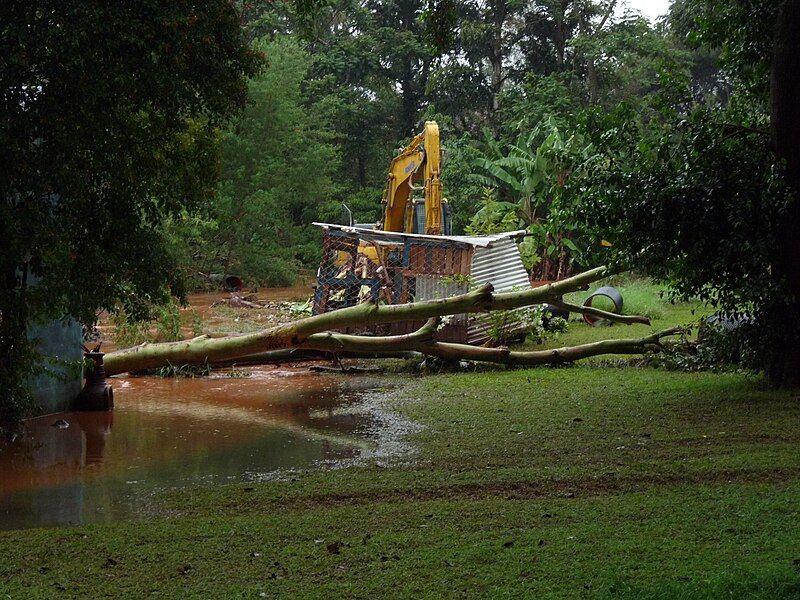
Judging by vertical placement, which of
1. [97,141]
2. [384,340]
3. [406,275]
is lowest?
[384,340]

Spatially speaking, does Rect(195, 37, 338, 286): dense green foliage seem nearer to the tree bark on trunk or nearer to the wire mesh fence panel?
the wire mesh fence panel

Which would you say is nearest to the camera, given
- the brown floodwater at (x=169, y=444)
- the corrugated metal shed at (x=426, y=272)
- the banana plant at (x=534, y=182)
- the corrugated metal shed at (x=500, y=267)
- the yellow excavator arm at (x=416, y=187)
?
the brown floodwater at (x=169, y=444)

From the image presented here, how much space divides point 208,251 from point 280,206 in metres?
2.59

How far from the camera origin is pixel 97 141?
26.3 ft

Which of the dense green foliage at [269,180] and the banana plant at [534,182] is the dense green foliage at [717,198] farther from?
the dense green foliage at [269,180]

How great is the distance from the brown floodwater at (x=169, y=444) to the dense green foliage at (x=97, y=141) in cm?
91

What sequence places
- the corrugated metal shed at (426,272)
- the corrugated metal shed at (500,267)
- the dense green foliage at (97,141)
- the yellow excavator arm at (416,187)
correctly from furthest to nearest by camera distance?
the yellow excavator arm at (416,187)
the corrugated metal shed at (500,267)
the corrugated metal shed at (426,272)
the dense green foliage at (97,141)

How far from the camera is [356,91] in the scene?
3984 cm

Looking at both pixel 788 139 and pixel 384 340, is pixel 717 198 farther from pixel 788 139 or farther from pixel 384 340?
pixel 384 340

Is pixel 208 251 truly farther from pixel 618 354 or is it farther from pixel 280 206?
pixel 618 354

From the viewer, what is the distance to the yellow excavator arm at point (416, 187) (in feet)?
63.0

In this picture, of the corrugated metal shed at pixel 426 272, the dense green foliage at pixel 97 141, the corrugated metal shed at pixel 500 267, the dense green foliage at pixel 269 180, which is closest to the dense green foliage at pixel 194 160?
the dense green foliage at pixel 97 141

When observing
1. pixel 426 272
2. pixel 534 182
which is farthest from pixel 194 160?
pixel 534 182

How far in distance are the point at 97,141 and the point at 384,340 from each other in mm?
6008
